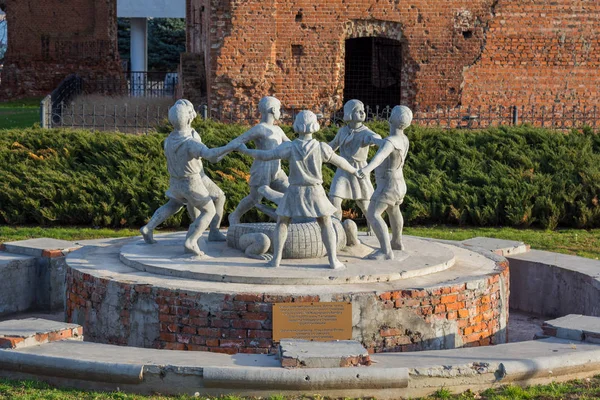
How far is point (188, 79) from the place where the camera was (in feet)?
73.4

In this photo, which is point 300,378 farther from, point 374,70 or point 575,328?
point 374,70

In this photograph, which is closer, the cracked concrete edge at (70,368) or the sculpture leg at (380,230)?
the cracked concrete edge at (70,368)

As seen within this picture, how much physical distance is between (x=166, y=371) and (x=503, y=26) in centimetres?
1530

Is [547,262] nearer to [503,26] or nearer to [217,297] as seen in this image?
[217,297]

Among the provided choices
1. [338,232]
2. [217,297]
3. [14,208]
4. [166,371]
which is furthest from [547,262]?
[14,208]

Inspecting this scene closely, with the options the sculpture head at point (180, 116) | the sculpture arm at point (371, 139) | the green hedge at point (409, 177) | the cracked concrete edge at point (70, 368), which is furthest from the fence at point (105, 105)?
the cracked concrete edge at point (70, 368)

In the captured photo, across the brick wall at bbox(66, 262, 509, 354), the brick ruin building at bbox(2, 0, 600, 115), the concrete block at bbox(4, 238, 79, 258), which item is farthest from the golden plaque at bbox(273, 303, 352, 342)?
the brick ruin building at bbox(2, 0, 600, 115)

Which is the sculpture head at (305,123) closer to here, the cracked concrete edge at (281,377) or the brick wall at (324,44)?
the cracked concrete edge at (281,377)

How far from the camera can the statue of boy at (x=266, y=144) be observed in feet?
31.5

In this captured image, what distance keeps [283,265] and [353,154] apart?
1.39 m

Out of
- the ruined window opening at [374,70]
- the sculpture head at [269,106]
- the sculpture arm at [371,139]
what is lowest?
the sculpture arm at [371,139]

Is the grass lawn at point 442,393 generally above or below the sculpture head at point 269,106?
below

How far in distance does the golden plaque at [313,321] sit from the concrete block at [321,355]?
30.2 inches

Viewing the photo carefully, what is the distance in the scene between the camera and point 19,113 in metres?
28.7
